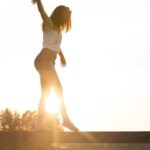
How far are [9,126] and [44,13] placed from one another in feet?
262

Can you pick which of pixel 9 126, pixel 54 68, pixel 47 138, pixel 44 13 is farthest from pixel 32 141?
pixel 9 126

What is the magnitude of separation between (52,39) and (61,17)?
428mm

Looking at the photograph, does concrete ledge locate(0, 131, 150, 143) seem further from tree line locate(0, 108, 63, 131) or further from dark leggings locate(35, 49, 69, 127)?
tree line locate(0, 108, 63, 131)

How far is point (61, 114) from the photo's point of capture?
1053cm

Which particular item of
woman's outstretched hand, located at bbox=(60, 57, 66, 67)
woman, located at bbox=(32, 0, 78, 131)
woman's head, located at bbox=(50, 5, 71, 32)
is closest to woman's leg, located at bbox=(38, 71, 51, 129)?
woman, located at bbox=(32, 0, 78, 131)

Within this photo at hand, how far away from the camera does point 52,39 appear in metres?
10.2

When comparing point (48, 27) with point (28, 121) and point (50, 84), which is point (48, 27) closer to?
point (50, 84)

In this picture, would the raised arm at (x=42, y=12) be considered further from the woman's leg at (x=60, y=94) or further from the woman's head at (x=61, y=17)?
the woman's leg at (x=60, y=94)

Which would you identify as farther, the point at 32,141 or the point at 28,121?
the point at 28,121

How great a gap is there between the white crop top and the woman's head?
131 millimetres

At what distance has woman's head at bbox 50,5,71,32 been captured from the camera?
33.1 feet

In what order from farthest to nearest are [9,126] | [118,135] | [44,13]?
[9,126]
[44,13]
[118,135]

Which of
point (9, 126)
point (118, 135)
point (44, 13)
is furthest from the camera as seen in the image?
point (9, 126)

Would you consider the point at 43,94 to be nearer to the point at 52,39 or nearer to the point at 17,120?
the point at 52,39
